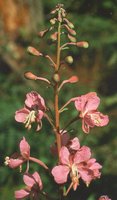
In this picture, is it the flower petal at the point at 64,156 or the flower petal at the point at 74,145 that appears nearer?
the flower petal at the point at 64,156

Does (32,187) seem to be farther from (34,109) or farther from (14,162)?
(34,109)

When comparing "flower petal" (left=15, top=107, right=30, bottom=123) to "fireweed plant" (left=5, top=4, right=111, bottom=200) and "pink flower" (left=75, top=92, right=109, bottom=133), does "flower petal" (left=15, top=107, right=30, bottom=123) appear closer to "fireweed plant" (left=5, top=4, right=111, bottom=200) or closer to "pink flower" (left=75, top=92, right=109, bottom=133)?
"fireweed plant" (left=5, top=4, right=111, bottom=200)

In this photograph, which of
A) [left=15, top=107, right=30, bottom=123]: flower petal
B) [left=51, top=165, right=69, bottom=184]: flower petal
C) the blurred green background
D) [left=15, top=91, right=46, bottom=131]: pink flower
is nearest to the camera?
[left=51, top=165, right=69, bottom=184]: flower petal

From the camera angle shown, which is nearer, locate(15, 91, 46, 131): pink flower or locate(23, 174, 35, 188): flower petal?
locate(15, 91, 46, 131): pink flower

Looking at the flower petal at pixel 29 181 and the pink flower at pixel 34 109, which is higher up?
the pink flower at pixel 34 109

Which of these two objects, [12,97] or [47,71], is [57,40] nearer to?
[12,97]

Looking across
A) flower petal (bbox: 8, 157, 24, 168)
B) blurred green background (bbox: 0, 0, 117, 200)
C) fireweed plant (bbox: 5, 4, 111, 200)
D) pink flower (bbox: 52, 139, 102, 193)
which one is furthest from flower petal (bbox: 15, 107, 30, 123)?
blurred green background (bbox: 0, 0, 117, 200)

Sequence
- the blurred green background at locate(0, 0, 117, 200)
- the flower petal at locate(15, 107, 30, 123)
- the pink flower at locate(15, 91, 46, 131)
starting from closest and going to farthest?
1. the pink flower at locate(15, 91, 46, 131)
2. the flower petal at locate(15, 107, 30, 123)
3. the blurred green background at locate(0, 0, 117, 200)

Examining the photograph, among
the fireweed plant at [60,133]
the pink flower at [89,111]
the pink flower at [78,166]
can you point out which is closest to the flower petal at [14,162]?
the fireweed plant at [60,133]

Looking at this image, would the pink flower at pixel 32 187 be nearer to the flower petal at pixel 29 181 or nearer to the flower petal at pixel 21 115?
the flower petal at pixel 29 181
